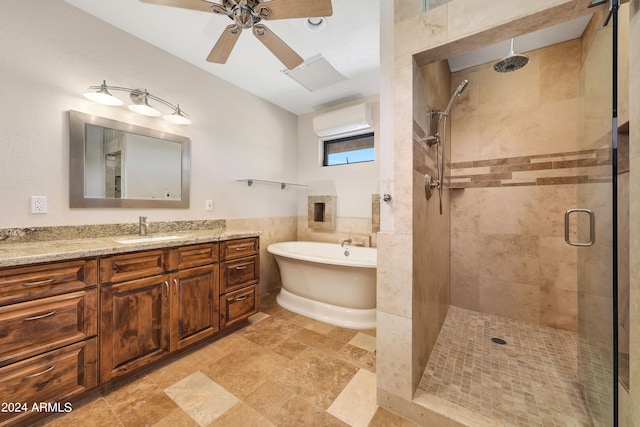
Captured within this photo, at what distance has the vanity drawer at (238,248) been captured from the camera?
2.05m

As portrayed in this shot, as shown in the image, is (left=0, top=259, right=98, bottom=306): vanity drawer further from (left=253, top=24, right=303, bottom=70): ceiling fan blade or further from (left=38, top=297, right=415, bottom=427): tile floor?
(left=253, top=24, right=303, bottom=70): ceiling fan blade

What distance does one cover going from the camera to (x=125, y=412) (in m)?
1.32

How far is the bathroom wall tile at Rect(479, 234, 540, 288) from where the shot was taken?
7.38ft

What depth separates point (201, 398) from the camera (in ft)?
4.69

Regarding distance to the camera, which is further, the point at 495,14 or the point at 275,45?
the point at 275,45

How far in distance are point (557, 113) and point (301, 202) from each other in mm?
2936

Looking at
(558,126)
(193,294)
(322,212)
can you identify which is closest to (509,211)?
(558,126)

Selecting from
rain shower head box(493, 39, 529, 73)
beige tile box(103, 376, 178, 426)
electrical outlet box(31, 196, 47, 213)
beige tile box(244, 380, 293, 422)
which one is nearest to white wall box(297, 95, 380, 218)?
rain shower head box(493, 39, 529, 73)

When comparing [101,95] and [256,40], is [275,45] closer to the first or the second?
[256,40]

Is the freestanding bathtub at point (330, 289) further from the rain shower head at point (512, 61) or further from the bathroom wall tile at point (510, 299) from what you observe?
the rain shower head at point (512, 61)

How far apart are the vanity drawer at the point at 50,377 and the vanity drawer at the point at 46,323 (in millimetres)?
45

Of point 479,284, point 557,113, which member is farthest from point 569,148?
point 479,284

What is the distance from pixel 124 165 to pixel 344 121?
231cm

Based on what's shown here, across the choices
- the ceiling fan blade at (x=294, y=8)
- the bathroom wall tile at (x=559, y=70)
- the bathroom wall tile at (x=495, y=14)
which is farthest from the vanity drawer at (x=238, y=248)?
the bathroom wall tile at (x=559, y=70)
